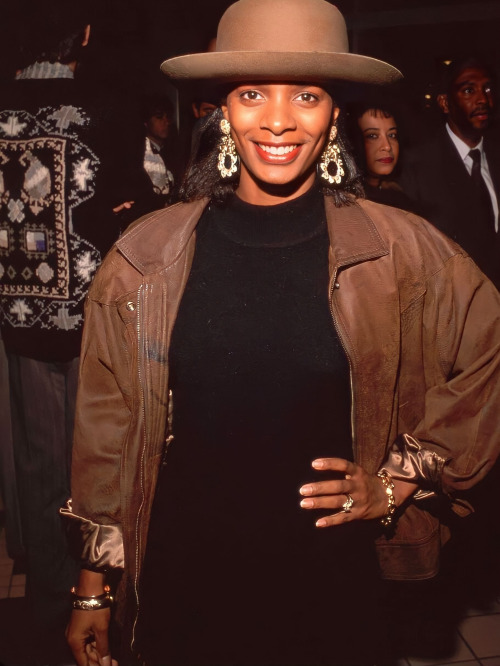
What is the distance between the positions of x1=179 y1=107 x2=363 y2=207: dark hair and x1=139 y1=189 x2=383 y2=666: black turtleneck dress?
0.04 m

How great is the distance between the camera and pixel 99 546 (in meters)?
1.68

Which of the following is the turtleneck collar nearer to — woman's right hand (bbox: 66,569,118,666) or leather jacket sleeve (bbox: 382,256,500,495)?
leather jacket sleeve (bbox: 382,256,500,495)

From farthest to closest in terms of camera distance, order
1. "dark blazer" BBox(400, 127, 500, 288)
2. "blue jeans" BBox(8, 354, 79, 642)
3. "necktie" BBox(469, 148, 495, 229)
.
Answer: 1. "necktie" BBox(469, 148, 495, 229)
2. "dark blazer" BBox(400, 127, 500, 288)
3. "blue jeans" BBox(8, 354, 79, 642)

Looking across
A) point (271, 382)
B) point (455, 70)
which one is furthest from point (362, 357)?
point (455, 70)

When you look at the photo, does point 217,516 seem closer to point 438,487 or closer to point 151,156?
point 438,487

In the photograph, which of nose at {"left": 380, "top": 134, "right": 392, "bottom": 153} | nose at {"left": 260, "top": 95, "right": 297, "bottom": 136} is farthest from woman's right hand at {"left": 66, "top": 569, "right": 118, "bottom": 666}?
nose at {"left": 380, "top": 134, "right": 392, "bottom": 153}

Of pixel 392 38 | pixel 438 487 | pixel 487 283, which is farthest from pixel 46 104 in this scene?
pixel 438 487

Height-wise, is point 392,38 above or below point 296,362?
above

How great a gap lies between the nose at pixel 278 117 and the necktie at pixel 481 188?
5.87 feet

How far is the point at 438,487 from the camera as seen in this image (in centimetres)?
162

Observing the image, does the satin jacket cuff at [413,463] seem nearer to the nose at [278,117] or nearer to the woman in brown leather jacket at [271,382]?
the woman in brown leather jacket at [271,382]

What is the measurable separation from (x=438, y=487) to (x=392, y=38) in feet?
5.05

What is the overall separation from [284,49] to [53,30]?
3.95 feet

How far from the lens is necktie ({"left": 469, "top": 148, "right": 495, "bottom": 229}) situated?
311 cm
